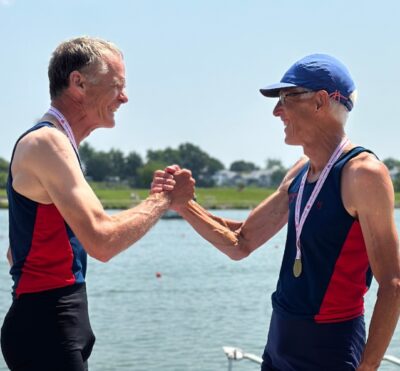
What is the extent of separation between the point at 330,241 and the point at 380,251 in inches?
9.1

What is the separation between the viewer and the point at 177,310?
80.6 feet

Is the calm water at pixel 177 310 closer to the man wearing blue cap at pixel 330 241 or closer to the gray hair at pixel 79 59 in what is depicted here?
the man wearing blue cap at pixel 330 241

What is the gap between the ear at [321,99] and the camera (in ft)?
11.9

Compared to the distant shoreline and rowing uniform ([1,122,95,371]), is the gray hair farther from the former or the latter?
the distant shoreline

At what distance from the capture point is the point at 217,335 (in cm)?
1961

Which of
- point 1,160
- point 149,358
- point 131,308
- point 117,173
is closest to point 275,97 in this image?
point 149,358

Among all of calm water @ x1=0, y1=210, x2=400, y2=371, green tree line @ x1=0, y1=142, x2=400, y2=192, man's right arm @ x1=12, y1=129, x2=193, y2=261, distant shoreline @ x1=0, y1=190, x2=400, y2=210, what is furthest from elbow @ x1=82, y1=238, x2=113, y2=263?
green tree line @ x1=0, y1=142, x2=400, y2=192

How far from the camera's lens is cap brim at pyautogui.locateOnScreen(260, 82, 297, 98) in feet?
12.1

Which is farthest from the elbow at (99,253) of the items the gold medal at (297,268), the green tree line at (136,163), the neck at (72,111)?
the green tree line at (136,163)

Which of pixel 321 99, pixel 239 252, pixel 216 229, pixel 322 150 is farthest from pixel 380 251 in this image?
pixel 216 229

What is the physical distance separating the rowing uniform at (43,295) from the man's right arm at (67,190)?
0.28 feet

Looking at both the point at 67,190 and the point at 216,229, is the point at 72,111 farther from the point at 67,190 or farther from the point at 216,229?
the point at 216,229

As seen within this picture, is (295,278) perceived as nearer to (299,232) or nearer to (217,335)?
(299,232)

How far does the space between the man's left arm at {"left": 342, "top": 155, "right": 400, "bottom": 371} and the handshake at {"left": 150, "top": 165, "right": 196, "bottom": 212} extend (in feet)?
3.46
